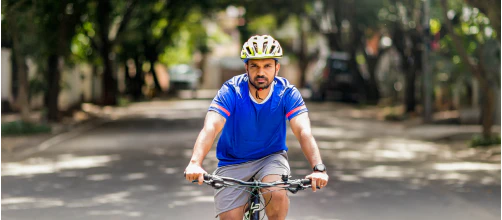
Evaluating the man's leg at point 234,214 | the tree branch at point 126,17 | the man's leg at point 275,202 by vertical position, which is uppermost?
the tree branch at point 126,17

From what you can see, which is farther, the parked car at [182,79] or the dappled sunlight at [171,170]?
the parked car at [182,79]

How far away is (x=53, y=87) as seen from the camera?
981 inches

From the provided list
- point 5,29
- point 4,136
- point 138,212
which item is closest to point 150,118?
point 4,136

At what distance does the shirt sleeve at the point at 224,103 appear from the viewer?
204 inches

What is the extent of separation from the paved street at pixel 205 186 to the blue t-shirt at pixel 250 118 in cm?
345

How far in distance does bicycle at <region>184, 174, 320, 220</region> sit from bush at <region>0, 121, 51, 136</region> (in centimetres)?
1600

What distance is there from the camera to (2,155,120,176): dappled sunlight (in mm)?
13344

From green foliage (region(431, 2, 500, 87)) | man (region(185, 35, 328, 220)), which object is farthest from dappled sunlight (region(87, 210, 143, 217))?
green foliage (region(431, 2, 500, 87))

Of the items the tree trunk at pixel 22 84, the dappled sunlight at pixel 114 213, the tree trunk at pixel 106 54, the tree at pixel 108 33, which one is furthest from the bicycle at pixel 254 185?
the tree trunk at pixel 106 54

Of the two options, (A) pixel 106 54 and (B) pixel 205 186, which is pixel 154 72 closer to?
(A) pixel 106 54

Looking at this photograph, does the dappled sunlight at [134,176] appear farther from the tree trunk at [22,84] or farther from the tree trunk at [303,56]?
the tree trunk at [303,56]

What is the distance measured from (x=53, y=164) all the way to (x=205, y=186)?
Answer: 4200 millimetres

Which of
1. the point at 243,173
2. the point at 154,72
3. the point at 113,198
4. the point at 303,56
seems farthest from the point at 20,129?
the point at 303,56

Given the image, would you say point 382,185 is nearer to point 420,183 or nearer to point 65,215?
point 420,183
